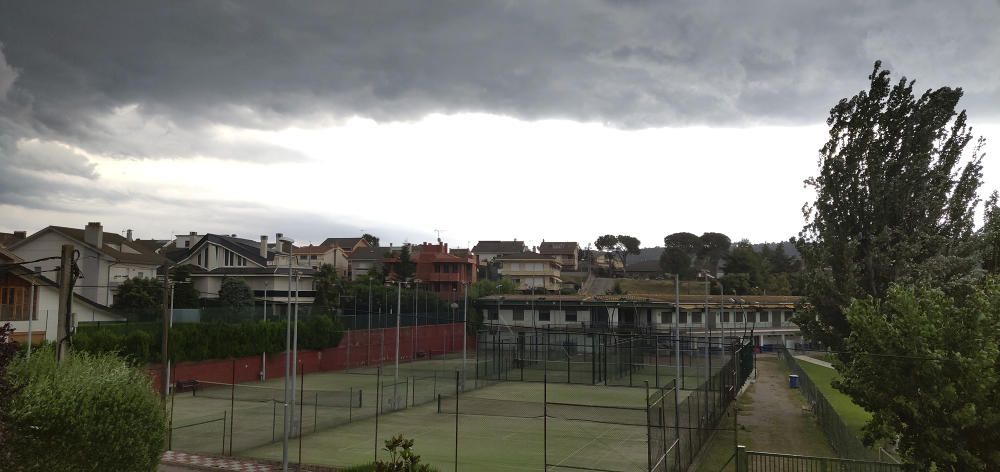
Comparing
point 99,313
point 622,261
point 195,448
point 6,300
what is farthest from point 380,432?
point 622,261

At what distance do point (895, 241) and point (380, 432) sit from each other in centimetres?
2398

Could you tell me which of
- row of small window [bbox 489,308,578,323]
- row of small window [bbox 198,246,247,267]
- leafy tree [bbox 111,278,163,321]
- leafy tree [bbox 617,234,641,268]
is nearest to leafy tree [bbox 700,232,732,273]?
leafy tree [bbox 617,234,641,268]

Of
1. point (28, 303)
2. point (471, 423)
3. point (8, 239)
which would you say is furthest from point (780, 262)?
point (28, 303)

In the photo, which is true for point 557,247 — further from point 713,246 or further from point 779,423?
point 779,423

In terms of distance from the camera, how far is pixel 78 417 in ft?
51.5

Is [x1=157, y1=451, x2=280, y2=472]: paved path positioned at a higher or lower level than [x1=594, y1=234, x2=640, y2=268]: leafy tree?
lower

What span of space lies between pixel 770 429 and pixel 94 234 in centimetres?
6000

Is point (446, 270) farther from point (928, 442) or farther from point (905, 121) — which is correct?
point (928, 442)

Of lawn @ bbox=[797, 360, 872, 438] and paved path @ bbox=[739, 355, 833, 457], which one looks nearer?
paved path @ bbox=[739, 355, 833, 457]

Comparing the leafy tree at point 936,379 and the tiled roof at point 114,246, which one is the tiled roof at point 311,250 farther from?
the leafy tree at point 936,379

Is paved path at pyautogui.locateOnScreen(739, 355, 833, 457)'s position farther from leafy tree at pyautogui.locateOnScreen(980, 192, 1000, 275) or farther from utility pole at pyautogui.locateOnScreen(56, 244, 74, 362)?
utility pole at pyautogui.locateOnScreen(56, 244, 74, 362)

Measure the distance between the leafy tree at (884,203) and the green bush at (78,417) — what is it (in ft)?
88.8

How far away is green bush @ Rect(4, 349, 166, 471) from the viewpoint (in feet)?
50.0

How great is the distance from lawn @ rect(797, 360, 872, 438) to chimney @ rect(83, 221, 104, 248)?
201 ft
